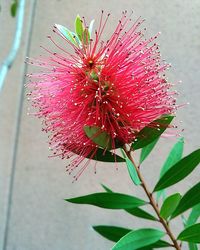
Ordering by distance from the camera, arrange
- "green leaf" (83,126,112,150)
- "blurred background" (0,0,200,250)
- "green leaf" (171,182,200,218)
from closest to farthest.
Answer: "green leaf" (83,126,112,150)
"green leaf" (171,182,200,218)
"blurred background" (0,0,200,250)

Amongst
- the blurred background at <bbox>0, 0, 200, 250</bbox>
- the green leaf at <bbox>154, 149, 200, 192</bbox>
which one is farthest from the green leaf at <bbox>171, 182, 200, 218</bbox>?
the blurred background at <bbox>0, 0, 200, 250</bbox>

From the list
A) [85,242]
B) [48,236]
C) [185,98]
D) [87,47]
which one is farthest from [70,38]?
[48,236]

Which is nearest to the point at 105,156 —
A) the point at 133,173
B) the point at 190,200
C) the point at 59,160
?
the point at 133,173

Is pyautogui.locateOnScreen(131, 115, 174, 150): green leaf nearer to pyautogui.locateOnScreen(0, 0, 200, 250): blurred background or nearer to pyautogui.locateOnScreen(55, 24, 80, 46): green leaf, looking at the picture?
pyautogui.locateOnScreen(55, 24, 80, 46): green leaf

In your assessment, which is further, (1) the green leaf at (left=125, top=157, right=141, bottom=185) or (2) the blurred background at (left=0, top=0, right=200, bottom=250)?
(2) the blurred background at (left=0, top=0, right=200, bottom=250)

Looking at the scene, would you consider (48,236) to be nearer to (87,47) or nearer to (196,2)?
(196,2)

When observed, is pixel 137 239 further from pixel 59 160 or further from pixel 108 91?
pixel 59 160

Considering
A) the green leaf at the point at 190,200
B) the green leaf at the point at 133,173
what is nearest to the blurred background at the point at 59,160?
the green leaf at the point at 190,200

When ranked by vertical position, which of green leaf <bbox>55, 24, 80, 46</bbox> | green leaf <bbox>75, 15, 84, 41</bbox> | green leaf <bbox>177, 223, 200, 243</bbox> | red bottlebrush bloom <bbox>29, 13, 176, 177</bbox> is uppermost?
green leaf <bbox>75, 15, 84, 41</bbox>
